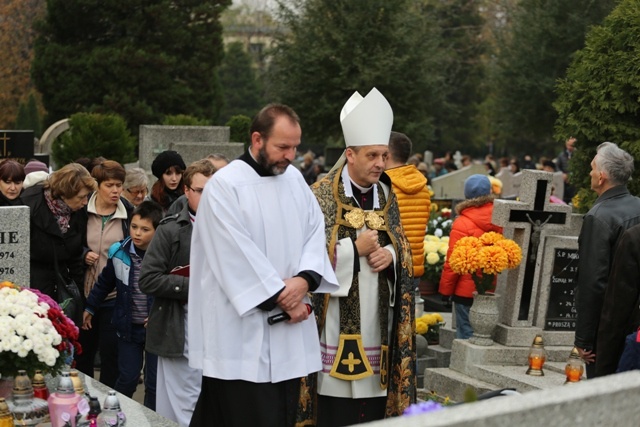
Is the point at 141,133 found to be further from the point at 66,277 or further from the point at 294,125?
the point at 294,125

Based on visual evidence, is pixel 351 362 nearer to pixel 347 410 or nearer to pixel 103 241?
pixel 347 410

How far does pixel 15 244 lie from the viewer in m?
7.04

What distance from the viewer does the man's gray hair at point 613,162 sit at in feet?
22.2

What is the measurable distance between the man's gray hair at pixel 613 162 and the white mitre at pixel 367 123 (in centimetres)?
136

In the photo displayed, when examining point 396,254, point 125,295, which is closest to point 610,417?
point 396,254

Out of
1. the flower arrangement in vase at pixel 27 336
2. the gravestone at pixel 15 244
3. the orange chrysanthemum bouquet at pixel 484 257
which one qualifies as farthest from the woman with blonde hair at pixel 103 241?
the orange chrysanthemum bouquet at pixel 484 257

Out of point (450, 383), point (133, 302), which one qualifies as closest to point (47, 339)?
point (133, 302)

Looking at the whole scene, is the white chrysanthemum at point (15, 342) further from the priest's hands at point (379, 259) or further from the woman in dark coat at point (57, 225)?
the woman in dark coat at point (57, 225)

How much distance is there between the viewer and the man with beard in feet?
17.3

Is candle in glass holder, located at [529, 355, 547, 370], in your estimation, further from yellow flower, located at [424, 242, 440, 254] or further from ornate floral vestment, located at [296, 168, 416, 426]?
yellow flower, located at [424, 242, 440, 254]

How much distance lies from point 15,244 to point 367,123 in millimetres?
2401

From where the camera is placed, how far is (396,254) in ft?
20.4

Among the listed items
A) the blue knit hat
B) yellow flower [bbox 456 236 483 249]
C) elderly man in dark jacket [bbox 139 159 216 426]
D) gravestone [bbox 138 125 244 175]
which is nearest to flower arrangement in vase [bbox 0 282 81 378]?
elderly man in dark jacket [bbox 139 159 216 426]

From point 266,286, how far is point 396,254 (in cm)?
119
